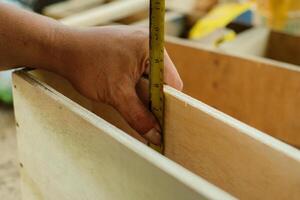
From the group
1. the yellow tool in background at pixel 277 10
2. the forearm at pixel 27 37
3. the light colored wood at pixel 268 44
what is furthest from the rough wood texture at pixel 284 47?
the forearm at pixel 27 37

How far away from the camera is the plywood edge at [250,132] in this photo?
0.65 m

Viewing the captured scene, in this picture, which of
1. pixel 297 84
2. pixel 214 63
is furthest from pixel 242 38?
pixel 297 84

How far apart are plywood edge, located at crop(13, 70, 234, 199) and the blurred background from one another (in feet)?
2.58

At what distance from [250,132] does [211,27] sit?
125 cm

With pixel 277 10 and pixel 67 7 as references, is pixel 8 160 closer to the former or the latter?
pixel 67 7

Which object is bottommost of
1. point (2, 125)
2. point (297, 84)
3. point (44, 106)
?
point (2, 125)

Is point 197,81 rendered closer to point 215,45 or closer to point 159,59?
point 215,45

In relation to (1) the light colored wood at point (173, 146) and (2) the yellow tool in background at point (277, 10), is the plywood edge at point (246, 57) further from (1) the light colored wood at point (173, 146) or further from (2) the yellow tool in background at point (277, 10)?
(1) the light colored wood at point (173, 146)

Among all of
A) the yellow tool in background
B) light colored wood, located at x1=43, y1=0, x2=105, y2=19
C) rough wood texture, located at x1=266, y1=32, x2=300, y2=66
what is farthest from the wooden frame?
light colored wood, located at x1=43, y1=0, x2=105, y2=19

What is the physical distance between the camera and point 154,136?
844mm

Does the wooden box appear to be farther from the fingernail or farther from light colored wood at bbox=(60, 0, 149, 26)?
light colored wood at bbox=(60, 0, 149, 26)

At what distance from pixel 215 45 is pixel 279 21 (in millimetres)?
398

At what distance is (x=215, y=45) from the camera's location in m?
1.80

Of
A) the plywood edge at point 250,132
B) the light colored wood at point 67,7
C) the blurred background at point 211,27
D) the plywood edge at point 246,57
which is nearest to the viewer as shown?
the plywood edge at point 250,132
